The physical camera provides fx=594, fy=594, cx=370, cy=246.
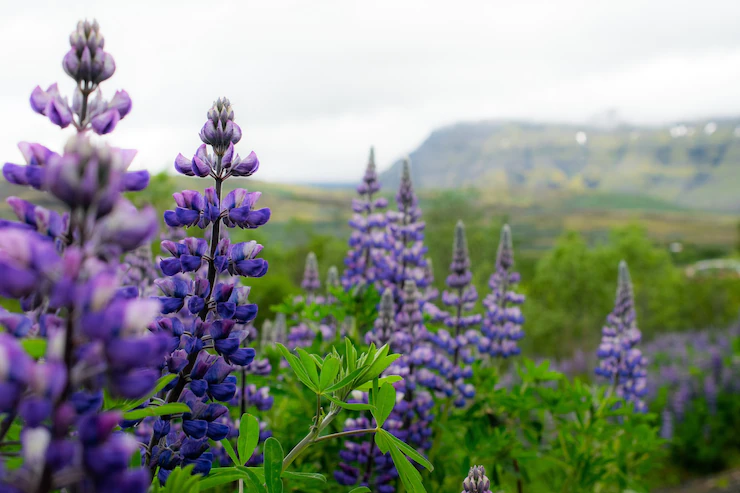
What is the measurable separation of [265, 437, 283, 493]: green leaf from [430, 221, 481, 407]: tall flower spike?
2066 mm

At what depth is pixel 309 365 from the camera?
1.77 m

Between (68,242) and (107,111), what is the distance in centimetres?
31

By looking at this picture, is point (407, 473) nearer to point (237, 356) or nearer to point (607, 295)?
point (237, 356)

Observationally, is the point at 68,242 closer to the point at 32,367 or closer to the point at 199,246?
the point at 32,367

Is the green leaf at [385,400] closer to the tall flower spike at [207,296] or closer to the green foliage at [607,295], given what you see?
the tall flower spike at [207,296]

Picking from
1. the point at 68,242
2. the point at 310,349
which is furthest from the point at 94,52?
the point at 310,349

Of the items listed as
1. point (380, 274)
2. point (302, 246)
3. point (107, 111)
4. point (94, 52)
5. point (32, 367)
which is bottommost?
point (302, 246)

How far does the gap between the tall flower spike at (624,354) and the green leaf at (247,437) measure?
387 centimetres

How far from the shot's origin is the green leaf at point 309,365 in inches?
68.7

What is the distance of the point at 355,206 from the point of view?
5.03m

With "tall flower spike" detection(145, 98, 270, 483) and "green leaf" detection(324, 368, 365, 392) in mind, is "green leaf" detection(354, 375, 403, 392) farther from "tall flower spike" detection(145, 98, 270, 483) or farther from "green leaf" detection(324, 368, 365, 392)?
"tall flower spike" detection(145, 98, 270, 483)

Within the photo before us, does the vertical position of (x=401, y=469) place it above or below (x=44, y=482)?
below

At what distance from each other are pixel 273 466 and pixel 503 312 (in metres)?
3.62

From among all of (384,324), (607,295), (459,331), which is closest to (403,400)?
(384,324)
